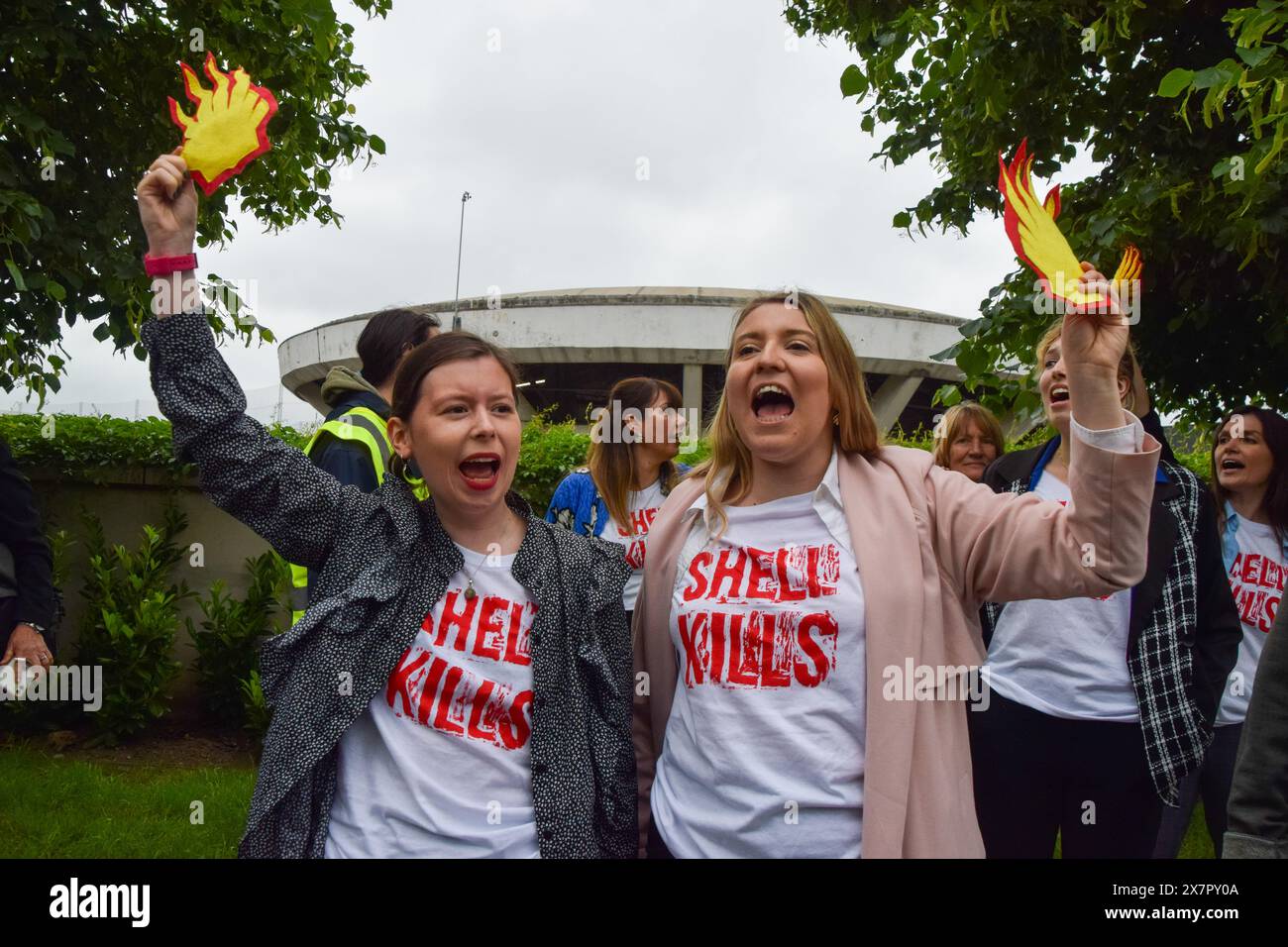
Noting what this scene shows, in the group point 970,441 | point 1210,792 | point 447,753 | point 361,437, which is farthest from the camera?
point 970,441

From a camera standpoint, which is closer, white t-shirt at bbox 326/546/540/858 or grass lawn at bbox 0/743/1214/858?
white t-shirt at bbox 326/546/540/858

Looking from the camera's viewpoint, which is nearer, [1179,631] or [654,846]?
[654,846]

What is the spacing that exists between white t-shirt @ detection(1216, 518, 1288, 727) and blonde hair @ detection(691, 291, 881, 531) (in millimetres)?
2384

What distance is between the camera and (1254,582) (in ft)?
12.2

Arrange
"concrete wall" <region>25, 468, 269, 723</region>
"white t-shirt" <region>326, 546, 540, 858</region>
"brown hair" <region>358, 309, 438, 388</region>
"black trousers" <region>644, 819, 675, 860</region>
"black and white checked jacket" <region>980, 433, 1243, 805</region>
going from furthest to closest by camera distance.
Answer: "concrete wall" <region>25, 468, 269, 723</region> < "brown hair" <region>358, 309, 438, 388</region> < "black and white checked jacket" <region>980, 433, 1243, 805</region> < "black trousers" <region>644, 819, 675, 860</region> < "white t-shirt" <region>326, 546, 540, 858</region>

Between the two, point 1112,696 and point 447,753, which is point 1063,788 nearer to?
point 1112,696

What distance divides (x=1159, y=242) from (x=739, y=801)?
4222mm

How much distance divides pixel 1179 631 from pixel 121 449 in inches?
259

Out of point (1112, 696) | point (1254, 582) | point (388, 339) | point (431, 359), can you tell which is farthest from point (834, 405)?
point (1254, 582)

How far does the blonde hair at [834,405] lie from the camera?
6.73 feet

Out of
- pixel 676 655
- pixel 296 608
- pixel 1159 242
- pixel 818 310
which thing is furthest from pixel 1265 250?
pixel 296 608

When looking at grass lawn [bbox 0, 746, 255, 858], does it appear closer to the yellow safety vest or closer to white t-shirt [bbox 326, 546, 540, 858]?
the yellow safety vest

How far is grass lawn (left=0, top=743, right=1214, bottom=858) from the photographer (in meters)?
4.52

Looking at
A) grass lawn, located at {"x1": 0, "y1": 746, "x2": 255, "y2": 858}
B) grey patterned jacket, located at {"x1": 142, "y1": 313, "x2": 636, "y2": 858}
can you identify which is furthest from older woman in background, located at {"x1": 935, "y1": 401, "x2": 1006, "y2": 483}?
grass lawn, located at {"x1": 0, "y1": 746, "x2": 255, "y2": 858}
